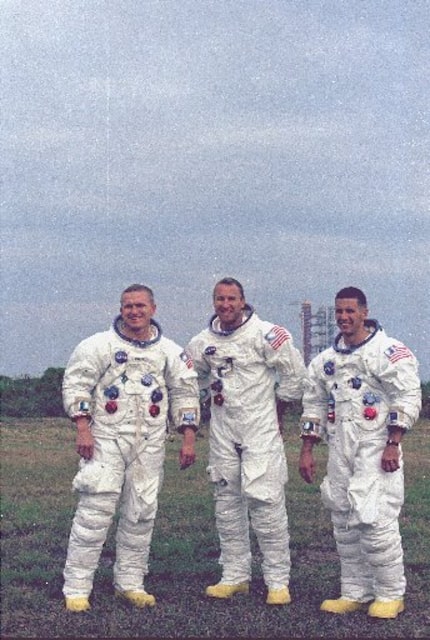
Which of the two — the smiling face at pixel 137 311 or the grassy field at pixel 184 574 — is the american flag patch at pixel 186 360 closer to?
the smiling face at pixel 137 311

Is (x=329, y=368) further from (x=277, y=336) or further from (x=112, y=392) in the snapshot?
(x=112, y=392)

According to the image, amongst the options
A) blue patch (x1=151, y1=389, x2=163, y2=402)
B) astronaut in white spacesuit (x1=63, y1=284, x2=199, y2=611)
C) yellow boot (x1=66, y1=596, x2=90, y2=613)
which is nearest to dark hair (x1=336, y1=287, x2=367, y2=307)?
astronaut in white spacesuit (x1=63, y1=284, x2=199, y2=611)

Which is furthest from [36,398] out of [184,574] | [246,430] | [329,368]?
[329,368]

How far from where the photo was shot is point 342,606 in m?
6.65

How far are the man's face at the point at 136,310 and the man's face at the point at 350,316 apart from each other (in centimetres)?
129

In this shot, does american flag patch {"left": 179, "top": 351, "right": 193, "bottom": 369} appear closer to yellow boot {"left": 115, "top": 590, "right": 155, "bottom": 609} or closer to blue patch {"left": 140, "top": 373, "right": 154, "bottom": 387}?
blue patch {"left": 140, "top": 373, "right": 154, "bottom": 387}

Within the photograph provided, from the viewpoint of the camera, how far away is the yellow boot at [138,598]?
6.69 meters

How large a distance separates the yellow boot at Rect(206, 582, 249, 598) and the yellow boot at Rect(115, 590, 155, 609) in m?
0.44

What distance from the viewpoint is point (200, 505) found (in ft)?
34.6

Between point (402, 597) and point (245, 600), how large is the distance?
3.54ft

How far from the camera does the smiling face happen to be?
6750mm

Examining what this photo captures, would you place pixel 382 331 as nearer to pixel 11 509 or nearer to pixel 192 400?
pixel 192 400

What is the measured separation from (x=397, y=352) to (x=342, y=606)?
174 centimetres

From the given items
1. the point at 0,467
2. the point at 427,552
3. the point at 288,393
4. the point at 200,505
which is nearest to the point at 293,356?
the point at 288,393
